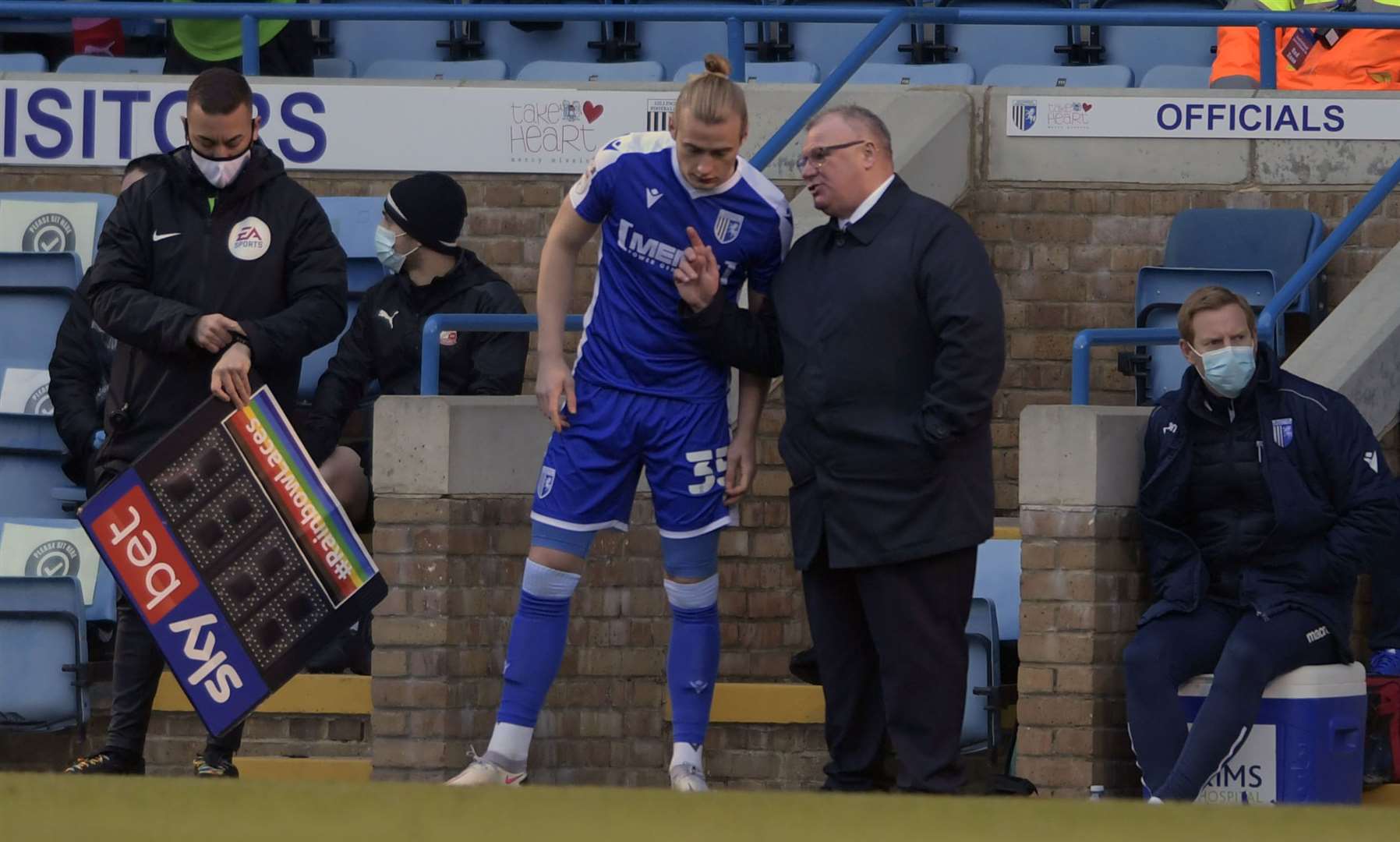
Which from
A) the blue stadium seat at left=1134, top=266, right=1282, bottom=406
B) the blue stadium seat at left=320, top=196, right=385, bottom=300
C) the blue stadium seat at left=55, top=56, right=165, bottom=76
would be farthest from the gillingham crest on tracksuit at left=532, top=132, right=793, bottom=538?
the blue stadium seat at left=55, top=56, right=165, bottom=76

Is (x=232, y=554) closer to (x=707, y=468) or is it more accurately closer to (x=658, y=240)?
(x=707, y=468)

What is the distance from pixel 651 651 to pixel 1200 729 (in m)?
1.94

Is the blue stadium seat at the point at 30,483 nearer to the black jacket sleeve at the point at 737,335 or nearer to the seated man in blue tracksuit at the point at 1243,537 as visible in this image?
the black jacket sleeve at the point at 737,335

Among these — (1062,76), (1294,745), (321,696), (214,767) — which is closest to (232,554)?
(214,767)

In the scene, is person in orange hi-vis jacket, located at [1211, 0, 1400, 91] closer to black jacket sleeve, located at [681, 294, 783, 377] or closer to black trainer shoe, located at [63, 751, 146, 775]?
black jacket sleeve, located at [681, 294, 783, 377]

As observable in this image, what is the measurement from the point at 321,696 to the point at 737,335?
2.35 m

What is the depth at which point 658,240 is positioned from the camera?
250 inches

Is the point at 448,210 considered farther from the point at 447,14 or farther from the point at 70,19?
the point at 70,19

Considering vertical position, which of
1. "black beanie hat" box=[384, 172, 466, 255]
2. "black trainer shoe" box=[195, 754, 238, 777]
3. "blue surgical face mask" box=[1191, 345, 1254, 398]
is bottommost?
"black trainer shoe" box=[195, 754, 238, 777]

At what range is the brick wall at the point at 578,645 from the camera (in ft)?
24.2

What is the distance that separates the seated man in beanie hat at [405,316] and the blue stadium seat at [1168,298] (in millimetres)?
2378

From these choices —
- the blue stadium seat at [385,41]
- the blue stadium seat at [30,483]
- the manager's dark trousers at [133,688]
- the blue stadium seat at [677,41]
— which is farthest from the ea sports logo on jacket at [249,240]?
the blue stadium seat at [385,41]

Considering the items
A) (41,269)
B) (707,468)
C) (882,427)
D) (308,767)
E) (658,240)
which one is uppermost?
(41,269)

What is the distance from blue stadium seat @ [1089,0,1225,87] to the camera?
443 inches
